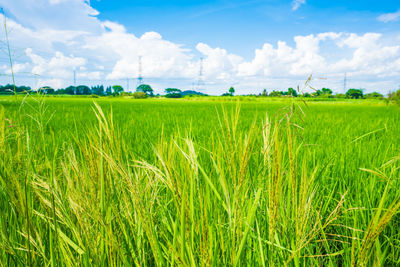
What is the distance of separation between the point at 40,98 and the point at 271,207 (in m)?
1.18

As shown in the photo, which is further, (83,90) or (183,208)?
(83,90)

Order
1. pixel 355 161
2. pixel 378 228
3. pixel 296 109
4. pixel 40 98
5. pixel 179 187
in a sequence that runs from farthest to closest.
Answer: pixel 355 161
pixel 40 98
pixel 296 109
pixel 179 187
pixel 378 228

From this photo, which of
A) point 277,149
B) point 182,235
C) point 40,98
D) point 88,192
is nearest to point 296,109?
point 277,149

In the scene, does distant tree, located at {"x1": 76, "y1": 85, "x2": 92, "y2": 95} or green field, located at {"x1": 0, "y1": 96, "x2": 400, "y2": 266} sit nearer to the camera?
green field, located at {"x1": 0, "y1": 96, "x2": 400, "y2": 266}

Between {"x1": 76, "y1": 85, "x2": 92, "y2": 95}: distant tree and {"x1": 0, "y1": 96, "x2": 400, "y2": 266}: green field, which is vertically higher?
{"x1": 76, "y1": 85, "x2": 92, "y2": 95}: distant tree

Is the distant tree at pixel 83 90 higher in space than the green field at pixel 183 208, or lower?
higher

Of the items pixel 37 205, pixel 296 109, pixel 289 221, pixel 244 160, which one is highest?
pixel 296 109

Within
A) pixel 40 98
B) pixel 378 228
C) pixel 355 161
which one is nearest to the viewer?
pixel 378 228

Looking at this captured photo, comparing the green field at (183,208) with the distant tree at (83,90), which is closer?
the green field at (183,208)

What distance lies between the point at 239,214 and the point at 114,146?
40cm

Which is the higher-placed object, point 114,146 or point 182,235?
point 114,146

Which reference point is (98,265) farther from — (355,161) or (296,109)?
(355,161)

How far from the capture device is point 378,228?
0.43 metres

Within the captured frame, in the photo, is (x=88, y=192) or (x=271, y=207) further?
(x=88, y=192)
